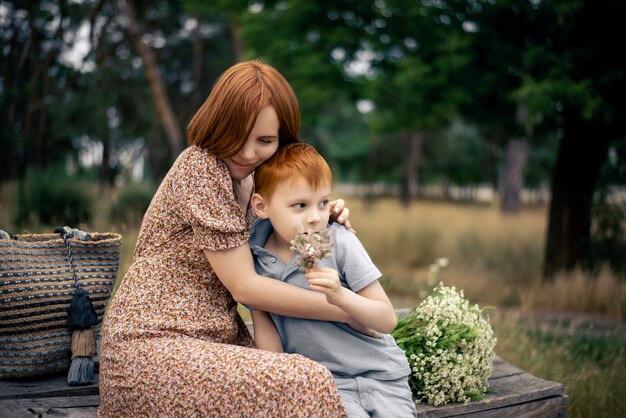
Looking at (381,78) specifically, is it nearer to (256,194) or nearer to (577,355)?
(577,355)

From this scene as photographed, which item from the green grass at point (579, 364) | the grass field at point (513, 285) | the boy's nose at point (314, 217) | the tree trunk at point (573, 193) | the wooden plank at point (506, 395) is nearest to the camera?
the boy's nose at point (314, 217)

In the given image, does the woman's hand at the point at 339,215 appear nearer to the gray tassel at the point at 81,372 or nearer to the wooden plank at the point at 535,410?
the wooden plank at the point at 535,410

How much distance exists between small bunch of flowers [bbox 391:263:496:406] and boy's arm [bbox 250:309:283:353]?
1.95 ft

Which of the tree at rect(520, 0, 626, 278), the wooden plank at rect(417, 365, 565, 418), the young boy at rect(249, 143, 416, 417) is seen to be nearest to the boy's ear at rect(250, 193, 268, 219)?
the young boy at rect(249, 143, 416, 417)

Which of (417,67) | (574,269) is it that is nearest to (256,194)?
(417,67)

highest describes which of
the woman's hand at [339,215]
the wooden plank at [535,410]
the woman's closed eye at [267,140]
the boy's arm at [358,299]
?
the woman's closed eye at [267,140]

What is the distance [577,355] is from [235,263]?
13.7 feet

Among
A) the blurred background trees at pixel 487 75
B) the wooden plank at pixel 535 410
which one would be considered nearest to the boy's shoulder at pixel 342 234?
the wooden plank at pixel 535 410

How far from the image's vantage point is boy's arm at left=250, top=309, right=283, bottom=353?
2.44 metres

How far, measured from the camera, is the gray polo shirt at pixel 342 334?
7.52 ft

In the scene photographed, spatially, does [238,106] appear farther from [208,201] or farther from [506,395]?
[506,395]

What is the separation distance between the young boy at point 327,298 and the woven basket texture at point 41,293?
81cm

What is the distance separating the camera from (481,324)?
280 cm

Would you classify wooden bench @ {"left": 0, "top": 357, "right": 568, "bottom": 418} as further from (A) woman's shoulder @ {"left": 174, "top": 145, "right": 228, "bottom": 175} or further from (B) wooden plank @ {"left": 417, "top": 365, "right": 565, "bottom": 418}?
(A) woman's shoulder @ {"left": 174, "top": 145, "right": 228, "bottom": 175}
